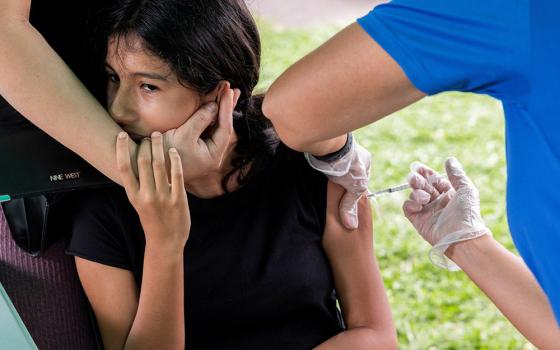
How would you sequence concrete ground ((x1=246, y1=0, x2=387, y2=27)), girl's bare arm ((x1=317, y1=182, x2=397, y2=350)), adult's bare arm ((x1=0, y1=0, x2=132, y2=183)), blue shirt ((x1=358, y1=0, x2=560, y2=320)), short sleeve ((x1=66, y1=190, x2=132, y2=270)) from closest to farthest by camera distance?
blue shirt ((x1=358, y1=0, x2=560, y2=320))
adult's bare arm ((x1=0, y1=0, x2=132, y2=183))
short sleeve ((x1=66, y1=190, x2=132, y2=270))
girl's bare arm ((x1=317, y1=182, x2=397, y2=350))
concrete ground ((x1=246, y1=0, x2=387, y2=27))

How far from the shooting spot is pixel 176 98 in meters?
1.61

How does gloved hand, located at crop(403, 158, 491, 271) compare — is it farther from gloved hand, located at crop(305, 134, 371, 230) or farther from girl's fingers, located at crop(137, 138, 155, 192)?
girl's fingers, located at crop(137, 138, 155, 192)

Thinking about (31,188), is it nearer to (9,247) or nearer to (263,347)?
(9,247)

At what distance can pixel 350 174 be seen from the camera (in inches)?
68.6

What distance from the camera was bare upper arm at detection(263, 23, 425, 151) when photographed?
3.89 feet

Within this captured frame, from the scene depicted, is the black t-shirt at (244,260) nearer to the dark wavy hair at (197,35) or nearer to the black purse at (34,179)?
the black purse at (34,179)

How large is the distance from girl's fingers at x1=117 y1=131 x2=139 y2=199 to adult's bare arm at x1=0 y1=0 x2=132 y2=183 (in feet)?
0.12

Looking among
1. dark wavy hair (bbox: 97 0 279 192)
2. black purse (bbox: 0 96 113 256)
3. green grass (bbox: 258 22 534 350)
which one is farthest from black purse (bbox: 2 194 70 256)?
green grass (bbox: 258 22 534 350)

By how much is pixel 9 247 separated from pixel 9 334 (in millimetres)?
439

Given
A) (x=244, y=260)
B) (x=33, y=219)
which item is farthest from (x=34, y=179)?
(x=244, y=260)

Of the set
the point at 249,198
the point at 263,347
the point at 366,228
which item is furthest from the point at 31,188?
the point at 366,228

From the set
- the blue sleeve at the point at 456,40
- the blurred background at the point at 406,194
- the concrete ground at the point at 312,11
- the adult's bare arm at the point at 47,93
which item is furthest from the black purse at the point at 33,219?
the concrete ground at the point at 312,11

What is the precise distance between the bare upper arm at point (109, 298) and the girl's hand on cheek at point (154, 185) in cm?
20

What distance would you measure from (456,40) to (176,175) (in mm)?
547
